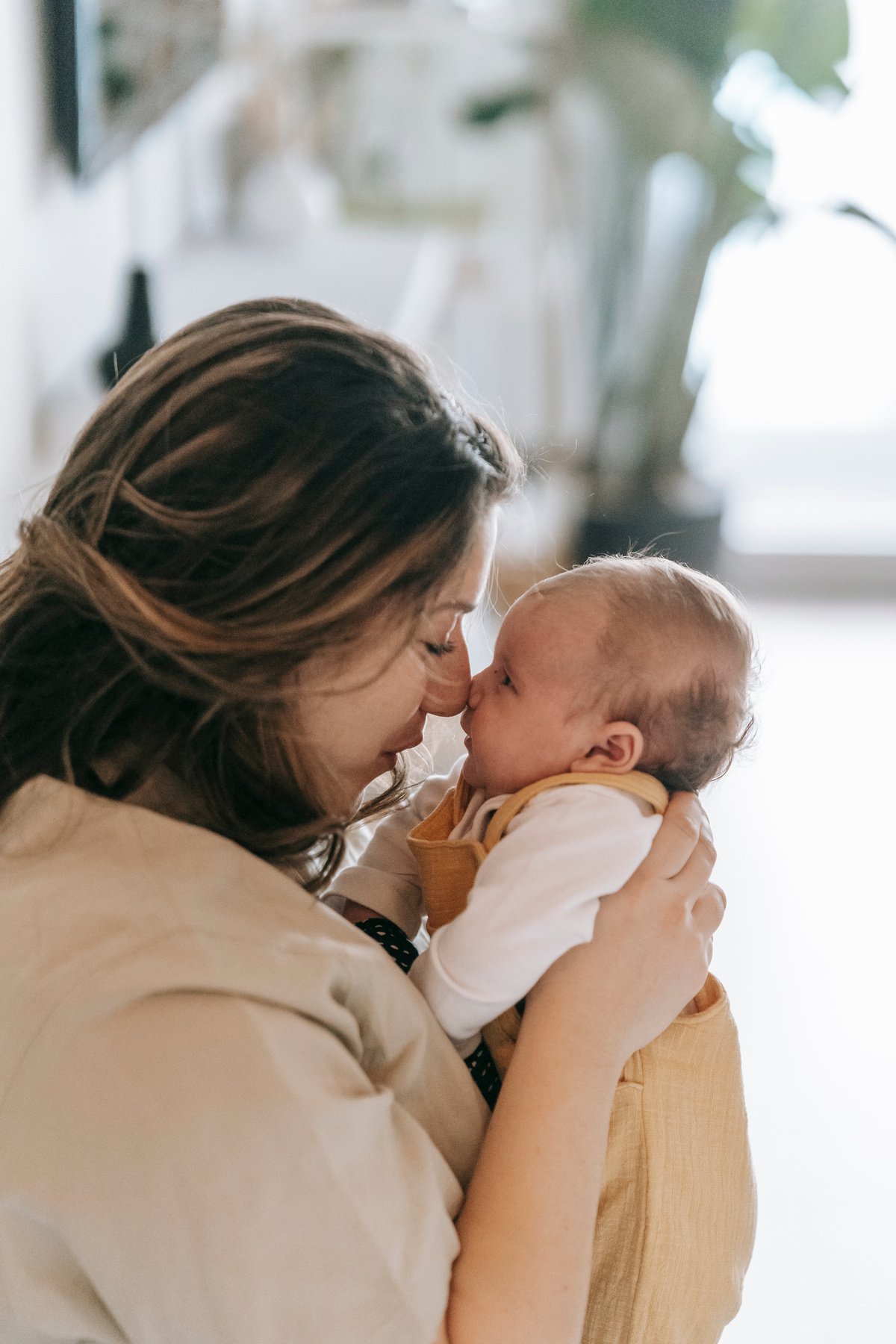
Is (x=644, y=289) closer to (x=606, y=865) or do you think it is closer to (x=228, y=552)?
(x=606, y=865)

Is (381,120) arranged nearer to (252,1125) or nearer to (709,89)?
(709,89)

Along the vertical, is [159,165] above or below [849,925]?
above

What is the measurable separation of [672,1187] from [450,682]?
416mm

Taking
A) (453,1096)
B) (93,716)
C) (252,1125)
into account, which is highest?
(93,716)

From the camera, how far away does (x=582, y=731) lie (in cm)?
114

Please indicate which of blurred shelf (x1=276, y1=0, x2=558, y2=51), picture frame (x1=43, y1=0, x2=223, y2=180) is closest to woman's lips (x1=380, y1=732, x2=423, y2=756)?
picture frame (x1=43, y1=0, x2=223, y2=180)

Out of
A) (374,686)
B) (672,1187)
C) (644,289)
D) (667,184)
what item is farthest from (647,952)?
(667,184)

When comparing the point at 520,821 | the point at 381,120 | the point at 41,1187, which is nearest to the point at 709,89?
the point at 381,120

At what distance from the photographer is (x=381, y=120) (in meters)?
4.32

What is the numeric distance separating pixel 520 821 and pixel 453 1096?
0.24 metres

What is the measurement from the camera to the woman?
71 cm

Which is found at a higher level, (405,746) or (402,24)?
(402,24)

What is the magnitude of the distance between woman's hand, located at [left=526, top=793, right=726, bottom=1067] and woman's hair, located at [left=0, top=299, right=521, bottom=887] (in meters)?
0.23

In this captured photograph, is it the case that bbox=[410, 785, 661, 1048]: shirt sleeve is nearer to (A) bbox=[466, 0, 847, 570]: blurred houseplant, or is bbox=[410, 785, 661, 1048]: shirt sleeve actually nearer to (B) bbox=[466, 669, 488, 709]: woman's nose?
(B) bbox=[466, 669, 488, 709]: woman's nose
